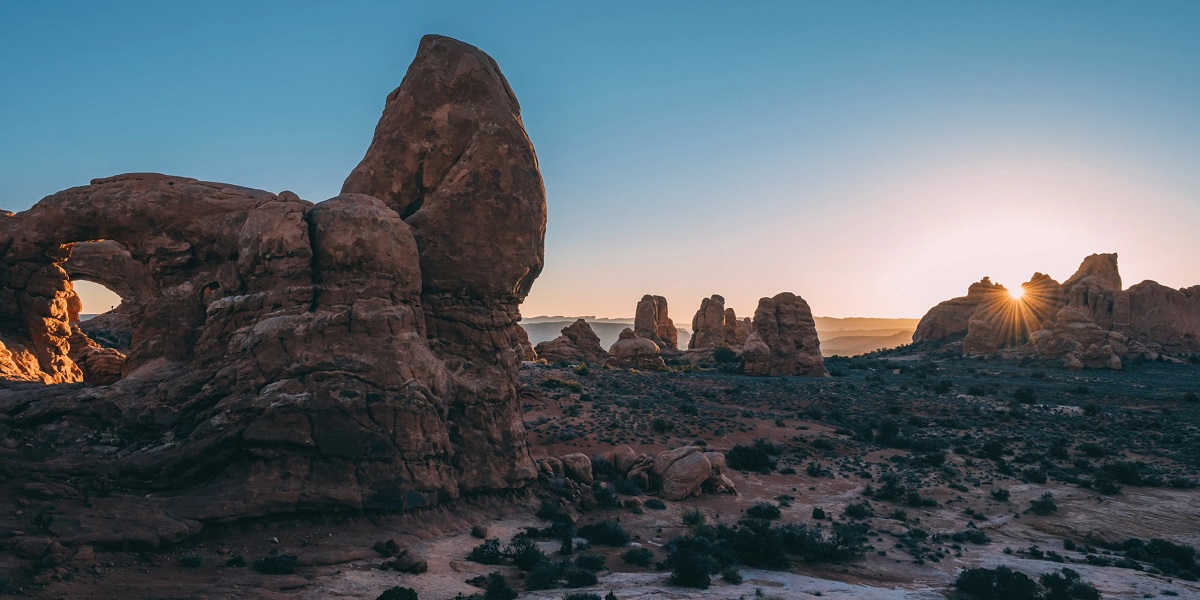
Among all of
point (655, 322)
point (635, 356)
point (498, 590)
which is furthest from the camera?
point (655, 322)

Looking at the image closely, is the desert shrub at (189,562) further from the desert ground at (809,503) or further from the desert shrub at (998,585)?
the desert shrub at (998,585)

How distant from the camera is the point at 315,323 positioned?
15750 millimetres

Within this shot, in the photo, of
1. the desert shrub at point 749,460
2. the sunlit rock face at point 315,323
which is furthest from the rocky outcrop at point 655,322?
the sunlit rock face at point 315,323

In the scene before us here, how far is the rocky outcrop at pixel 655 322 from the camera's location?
277 feet

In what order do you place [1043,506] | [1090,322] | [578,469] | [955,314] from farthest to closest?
[955,314]
[1090,322]
[1043,506]
[578,469]

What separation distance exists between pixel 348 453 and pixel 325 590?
3.66m

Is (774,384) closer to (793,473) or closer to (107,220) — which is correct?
(793,473)

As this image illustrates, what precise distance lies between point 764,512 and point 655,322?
6409cm

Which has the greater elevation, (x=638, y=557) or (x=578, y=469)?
(x=578, y=469)

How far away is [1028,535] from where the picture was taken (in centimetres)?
2134

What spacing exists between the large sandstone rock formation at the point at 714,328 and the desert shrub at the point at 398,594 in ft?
241

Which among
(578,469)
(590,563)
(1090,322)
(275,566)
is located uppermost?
(1090,322)

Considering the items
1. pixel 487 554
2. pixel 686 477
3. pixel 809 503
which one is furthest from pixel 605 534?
pixel 809 503

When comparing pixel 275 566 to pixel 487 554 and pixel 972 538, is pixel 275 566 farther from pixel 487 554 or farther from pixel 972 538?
pixel 972 538
